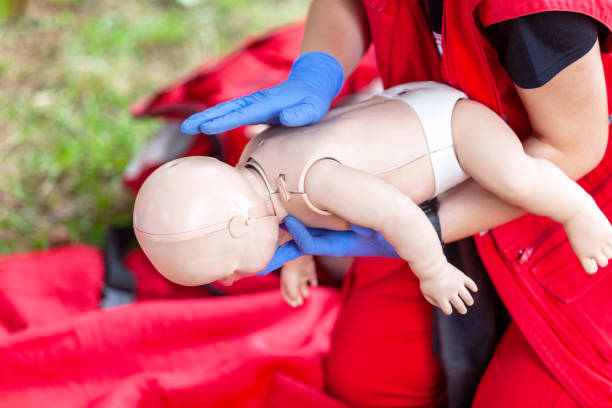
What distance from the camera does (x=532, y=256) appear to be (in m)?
1.03

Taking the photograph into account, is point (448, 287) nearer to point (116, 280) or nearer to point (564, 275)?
point (564, 275)

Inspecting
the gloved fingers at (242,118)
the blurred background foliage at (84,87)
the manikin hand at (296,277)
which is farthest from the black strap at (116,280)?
the gloved fingers at (242,118)

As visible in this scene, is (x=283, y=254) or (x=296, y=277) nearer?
(x=283, y=254)

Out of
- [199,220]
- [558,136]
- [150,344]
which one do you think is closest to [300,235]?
[199,220]

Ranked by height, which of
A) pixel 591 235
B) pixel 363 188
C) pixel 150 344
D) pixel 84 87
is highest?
pixel 363 188

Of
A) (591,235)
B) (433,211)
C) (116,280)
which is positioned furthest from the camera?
(116,280)

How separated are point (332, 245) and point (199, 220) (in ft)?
0.77

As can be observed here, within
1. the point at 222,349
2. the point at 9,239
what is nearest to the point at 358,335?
the point at 222,349

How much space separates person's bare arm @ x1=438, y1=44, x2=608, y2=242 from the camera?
84 cm

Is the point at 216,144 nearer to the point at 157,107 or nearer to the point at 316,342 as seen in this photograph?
the point at 157,107

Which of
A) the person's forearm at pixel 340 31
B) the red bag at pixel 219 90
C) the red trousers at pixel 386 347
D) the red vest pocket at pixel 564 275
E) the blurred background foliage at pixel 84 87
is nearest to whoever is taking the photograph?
the red vest pocket at pixel 564 275

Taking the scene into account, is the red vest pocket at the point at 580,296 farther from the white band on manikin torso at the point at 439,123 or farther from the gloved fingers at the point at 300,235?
the gloved fingers at the point at 300,235

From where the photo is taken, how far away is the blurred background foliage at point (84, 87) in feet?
5.72

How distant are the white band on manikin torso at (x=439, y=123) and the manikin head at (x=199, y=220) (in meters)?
0.27
